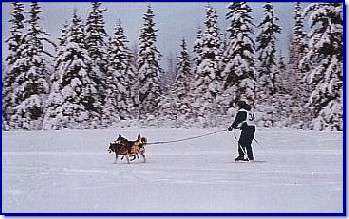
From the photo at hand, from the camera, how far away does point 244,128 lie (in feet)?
32.5

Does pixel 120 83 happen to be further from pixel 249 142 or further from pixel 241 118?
pixel 249 142

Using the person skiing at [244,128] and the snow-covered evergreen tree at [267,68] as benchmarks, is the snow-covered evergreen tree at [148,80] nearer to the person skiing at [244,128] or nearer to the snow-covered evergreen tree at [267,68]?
the person skiing at [244,128]

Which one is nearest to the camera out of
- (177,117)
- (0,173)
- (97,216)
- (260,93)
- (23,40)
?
(97,216)

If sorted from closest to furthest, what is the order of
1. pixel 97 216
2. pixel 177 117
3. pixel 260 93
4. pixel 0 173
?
pixel 97 216 < pixel 0 173 < pixel 260 93 < pixel 177 117

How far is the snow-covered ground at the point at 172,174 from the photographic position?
27.2 feet

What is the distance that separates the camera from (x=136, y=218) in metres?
8.13

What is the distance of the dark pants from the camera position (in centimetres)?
989

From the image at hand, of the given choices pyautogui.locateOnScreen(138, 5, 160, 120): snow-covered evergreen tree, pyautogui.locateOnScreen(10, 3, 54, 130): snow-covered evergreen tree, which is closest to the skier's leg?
pyautogui.locateOnScreen(138, 5, 160, 120): snow-covered evergreen tree

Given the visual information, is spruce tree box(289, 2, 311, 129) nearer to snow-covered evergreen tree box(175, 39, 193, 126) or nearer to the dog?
snow-covered evergreen tree box(175, 39, 193, 126)

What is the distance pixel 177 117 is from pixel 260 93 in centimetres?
193

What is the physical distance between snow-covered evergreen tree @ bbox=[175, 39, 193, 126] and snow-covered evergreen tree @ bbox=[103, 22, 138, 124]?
2.78 ft

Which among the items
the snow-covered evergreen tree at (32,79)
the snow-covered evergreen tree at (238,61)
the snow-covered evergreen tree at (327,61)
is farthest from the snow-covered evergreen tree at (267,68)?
the snow-covered evergreen tree at (32,79)

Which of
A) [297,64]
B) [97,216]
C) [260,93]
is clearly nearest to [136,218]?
[97,216]

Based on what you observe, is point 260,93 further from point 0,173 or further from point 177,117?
point 0,173
